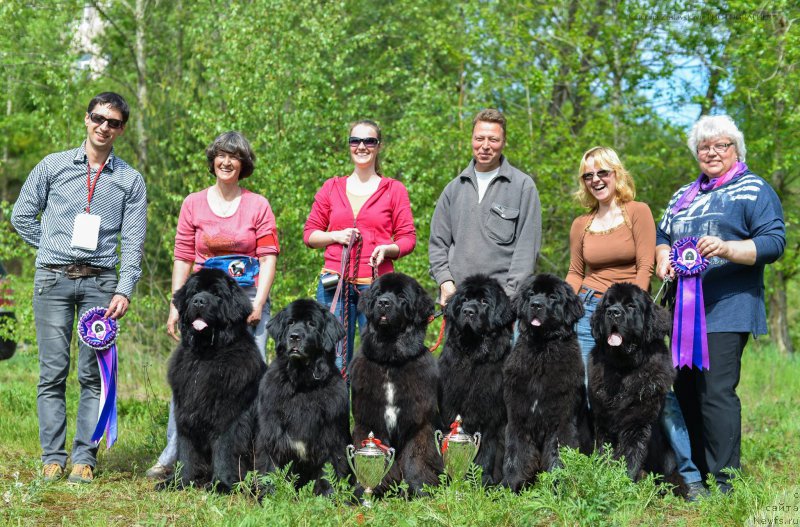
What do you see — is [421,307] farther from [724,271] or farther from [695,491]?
[695,491]

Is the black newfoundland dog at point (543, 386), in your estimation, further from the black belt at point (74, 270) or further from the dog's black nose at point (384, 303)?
the black belt at point (74, 270)

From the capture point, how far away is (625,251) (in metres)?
5.14

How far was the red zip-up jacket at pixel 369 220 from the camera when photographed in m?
5.35

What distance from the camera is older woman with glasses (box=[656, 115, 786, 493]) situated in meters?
4.69

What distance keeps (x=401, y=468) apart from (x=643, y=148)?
10.5 metres

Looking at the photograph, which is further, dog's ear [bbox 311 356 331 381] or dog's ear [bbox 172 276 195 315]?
dog's ear [bbox 172 276 195 315]

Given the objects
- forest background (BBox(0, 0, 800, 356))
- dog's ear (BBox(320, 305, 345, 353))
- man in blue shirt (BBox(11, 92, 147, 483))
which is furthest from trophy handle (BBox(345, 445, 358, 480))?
forest background (BBox(0, 0, 800, 356))

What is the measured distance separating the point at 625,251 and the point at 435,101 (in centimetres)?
799

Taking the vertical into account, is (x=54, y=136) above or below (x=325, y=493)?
above

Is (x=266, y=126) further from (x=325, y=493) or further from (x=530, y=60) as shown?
(x=325, y=493)

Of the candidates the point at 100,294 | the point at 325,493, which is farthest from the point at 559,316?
the point at 100,294

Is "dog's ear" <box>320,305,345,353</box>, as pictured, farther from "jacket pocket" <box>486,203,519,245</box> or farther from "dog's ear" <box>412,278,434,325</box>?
"jacket pocket" <box>486,203,519,245</box>

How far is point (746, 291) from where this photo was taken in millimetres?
4781

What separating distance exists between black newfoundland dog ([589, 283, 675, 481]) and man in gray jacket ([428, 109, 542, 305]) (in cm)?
72
